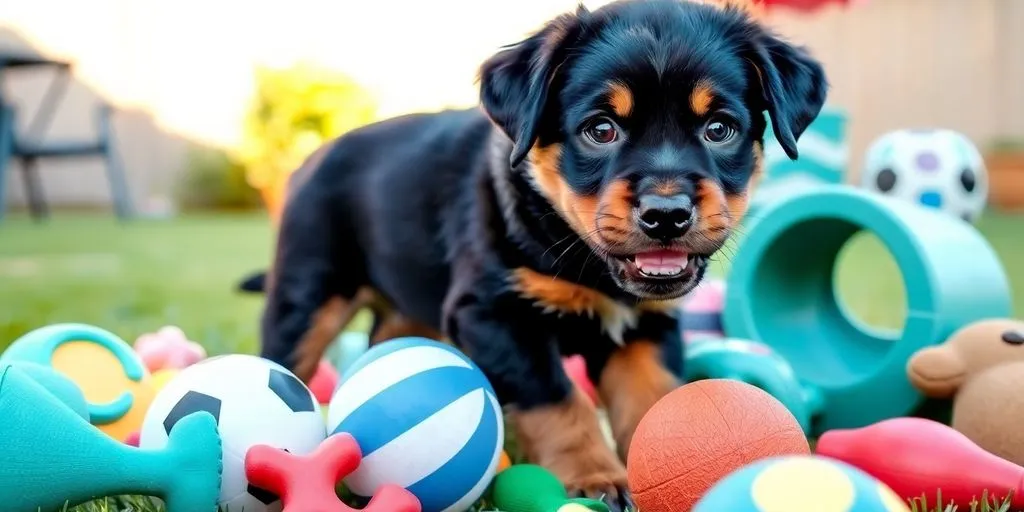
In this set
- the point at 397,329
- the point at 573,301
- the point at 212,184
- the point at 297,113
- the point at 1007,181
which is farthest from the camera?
the point at 212,184

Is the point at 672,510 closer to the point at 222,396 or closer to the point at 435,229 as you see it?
the point at 222,396

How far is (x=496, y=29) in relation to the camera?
11.9 m

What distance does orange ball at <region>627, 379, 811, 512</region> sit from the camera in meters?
1.50

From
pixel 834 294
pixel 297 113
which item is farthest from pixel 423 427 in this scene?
pixel 297 113

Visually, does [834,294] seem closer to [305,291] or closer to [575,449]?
[575,449]

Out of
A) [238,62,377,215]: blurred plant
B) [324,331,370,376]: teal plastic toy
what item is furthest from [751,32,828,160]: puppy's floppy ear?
[238,62,377,215]: blurred plant

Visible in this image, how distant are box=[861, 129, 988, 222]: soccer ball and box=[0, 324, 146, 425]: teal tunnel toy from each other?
2404mm

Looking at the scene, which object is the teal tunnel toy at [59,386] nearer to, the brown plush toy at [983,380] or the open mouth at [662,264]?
the open mouth at [662,264]

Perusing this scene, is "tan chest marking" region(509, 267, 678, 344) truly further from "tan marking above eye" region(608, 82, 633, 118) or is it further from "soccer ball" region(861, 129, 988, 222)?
"soccer ball" region(861, 129, 988, 222)

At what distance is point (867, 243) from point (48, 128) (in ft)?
36.8

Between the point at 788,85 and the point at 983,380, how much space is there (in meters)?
0.71

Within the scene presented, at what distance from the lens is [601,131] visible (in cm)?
192

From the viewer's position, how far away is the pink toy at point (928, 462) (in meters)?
1.56

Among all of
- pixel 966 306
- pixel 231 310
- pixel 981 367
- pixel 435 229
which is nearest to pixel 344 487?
pixel 435 229
